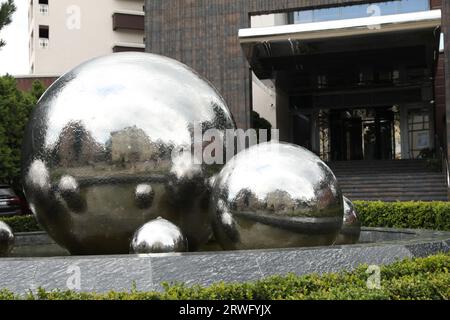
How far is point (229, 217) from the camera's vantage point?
675cm

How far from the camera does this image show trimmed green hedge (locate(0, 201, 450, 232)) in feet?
43.5

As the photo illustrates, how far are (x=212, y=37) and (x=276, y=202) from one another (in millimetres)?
20774

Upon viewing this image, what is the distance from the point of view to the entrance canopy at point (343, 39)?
921 inches

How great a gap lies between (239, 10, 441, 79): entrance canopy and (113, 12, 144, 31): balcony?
811 inches

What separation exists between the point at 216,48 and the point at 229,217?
2042 cm

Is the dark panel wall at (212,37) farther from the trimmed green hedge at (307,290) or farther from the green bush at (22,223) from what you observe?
the trimmed green hedge at (307,290)

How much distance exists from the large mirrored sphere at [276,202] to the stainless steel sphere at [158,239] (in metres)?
0.64

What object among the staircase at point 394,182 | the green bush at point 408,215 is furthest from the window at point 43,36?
the green bush at point 408,215

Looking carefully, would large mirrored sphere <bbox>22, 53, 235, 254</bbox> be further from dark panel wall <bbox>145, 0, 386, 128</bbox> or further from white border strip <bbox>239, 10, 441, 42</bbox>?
dark panel wall <bbox>145, 0, 386, 128</bbox>

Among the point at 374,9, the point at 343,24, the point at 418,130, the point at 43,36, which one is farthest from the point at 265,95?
the point at 43,36

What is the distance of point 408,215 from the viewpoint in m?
13.8

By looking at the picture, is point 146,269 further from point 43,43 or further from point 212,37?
point 43,43
